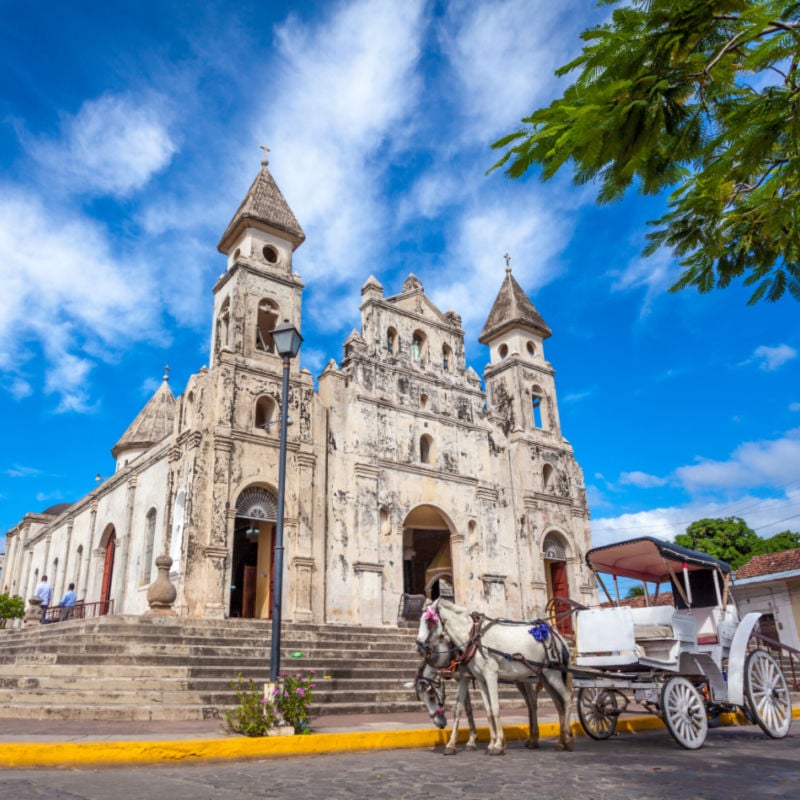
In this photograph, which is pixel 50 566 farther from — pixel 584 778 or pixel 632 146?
pixel 632 146

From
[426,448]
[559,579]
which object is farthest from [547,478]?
[426,448]

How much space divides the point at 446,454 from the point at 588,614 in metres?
14.2

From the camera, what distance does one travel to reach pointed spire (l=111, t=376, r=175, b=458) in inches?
1246

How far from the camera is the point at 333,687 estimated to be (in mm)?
12180

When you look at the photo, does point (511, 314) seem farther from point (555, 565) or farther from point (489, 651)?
point (489, 651)

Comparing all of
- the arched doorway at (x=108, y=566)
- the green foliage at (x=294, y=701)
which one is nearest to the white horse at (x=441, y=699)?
the green foliage at (x=294, y=701)

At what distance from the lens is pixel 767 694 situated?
28.6ft

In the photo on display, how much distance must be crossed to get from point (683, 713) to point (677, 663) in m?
0.65

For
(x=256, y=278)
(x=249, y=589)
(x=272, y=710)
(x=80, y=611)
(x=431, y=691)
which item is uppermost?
(x=256, y=278)

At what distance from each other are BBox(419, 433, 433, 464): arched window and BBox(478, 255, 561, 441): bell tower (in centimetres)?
366

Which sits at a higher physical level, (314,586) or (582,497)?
(582,497)

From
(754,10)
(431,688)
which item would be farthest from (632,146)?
(431,688)

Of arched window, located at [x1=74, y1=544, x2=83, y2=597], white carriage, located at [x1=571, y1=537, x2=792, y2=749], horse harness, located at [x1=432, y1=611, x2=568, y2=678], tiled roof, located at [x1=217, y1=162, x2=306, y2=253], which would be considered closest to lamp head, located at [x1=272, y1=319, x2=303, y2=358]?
horse harness, located at [x1=432, y1=611, x2=568, y2=678]

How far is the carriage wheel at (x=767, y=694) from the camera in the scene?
27.7 ft
